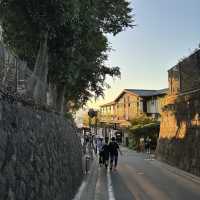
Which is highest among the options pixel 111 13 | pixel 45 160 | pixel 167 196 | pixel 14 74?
pixel 111 13

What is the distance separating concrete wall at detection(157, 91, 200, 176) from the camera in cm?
2614

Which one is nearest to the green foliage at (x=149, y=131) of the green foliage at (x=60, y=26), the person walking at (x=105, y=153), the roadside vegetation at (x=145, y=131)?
the roadside vegetation at (x=145, y=131)

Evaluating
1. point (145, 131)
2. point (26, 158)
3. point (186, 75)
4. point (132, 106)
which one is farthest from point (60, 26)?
point (132, 106)

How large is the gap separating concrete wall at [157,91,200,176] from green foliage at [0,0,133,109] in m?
6.16

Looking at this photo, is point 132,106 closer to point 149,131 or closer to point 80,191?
point 149,131

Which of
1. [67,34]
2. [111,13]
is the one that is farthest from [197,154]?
[67,34]

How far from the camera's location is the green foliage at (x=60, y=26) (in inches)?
646

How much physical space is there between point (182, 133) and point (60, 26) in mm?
15211

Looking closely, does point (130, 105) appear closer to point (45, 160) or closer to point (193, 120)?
point (193, 120)

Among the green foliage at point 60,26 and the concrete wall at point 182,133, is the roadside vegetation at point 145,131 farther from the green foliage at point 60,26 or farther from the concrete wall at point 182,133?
the green foliage at point 60,26

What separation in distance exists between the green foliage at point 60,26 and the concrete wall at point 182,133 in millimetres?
6158

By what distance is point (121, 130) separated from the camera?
82562 millimetres

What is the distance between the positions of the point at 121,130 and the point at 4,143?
75717mm

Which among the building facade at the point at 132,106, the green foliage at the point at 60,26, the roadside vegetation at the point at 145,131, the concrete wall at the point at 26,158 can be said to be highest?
the building facade at the point at 132,106
